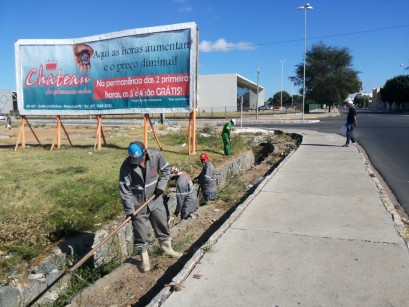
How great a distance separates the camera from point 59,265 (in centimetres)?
471

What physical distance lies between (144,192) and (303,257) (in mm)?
1903

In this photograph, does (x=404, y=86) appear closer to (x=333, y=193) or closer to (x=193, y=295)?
(x=333, y=193)

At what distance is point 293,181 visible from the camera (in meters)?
7.80

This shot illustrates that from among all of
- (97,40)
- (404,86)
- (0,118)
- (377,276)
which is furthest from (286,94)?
(377,276)

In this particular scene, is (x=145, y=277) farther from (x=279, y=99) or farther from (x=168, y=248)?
(x=279, y=99)

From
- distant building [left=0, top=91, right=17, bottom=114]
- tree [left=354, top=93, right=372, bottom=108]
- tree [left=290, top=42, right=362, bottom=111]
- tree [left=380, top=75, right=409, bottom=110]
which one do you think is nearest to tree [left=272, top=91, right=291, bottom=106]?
tree [left=354, top=93, right=372, bottom=108]

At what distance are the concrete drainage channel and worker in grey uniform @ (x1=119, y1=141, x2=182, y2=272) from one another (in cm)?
63

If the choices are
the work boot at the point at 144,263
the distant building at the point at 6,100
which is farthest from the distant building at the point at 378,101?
the work boot at the point at 144,263

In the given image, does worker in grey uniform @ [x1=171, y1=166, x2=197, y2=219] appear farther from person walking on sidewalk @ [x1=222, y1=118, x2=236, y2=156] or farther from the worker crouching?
person walking on sidewalk @ [x1=222, y1=118, x2=236, y2=156]

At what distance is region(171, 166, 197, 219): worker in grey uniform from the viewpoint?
700 cm

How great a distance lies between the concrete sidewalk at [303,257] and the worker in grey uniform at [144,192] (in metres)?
0.70

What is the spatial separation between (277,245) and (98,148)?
9.41m

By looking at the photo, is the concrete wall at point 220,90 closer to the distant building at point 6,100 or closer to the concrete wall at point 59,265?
the distant building at point 6,100

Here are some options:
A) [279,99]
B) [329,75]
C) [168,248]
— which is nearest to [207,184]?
[168,248]
